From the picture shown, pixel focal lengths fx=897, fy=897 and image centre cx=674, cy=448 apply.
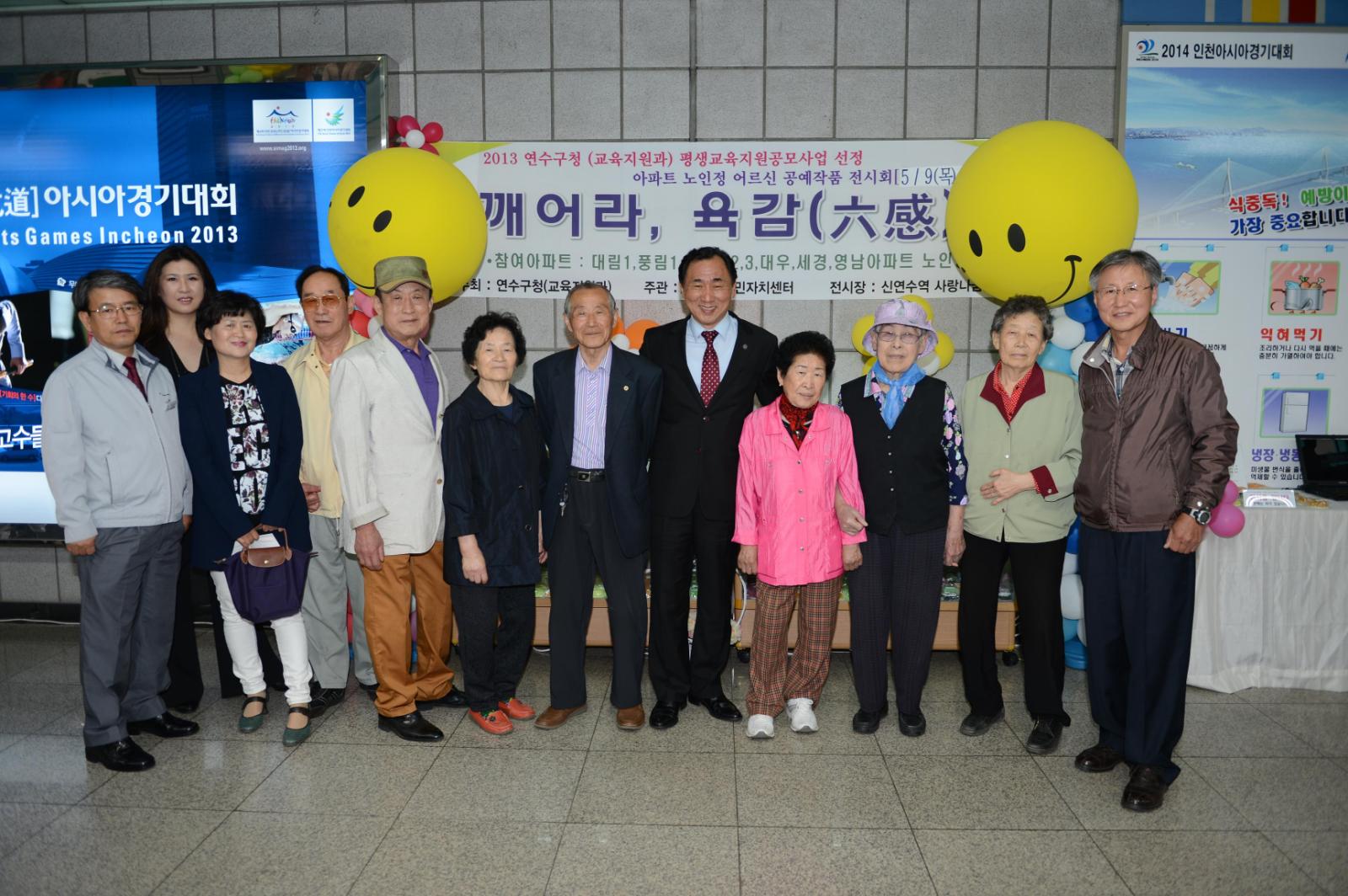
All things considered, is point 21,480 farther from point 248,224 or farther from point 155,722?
point 155,722

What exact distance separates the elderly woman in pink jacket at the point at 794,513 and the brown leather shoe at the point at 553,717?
0.65m

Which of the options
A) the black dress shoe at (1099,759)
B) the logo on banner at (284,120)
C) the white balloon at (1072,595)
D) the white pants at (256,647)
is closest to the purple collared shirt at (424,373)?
the white pants at (256,647)

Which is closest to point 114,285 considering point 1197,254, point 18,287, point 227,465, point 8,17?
point 227,465

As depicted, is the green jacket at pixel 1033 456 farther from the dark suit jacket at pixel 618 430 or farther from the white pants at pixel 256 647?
the white pants at pixel 256 647

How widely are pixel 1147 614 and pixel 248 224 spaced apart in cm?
389

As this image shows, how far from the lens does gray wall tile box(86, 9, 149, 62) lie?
4.17 meters

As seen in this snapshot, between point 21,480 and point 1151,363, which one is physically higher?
point 1151,363

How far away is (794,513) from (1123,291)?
1172 millimetres

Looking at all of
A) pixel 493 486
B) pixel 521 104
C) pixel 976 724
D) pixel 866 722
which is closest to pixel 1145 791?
pixel 976 724

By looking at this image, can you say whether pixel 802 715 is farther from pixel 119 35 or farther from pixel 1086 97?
pixel 119 35

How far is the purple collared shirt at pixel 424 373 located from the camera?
2.98 m

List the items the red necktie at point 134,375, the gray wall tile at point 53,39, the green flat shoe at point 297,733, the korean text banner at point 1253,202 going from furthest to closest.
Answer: the gray wall tile at point 53,39, the korean text banner at point 1253,202, the green flat shoe at point 297,733, the red necktie at point 134,375

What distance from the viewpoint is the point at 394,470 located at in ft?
9.57

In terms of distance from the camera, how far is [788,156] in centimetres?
399
